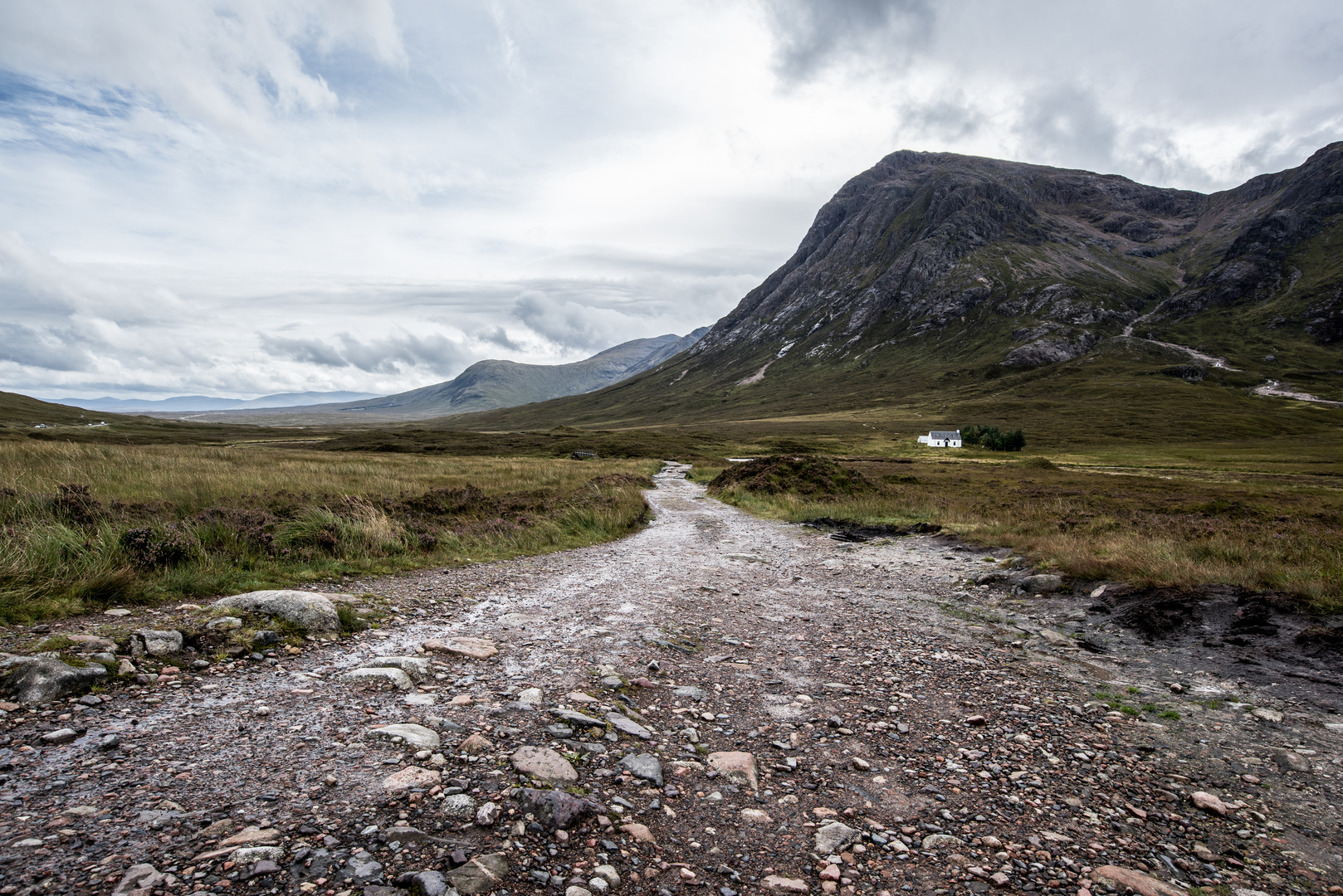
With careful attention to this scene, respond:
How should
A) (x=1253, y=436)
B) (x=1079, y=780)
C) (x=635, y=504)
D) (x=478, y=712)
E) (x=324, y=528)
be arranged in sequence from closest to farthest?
(x=1079, y=780), (x=478, y=712), (x=324, y=528), (x=635, y=504), (x=1253, y=436)

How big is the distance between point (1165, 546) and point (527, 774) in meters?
15.9

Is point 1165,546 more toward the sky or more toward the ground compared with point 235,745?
more toward the ground

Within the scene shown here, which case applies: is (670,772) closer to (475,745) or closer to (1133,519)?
(475,745)

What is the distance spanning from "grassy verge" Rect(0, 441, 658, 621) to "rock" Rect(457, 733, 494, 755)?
6.13 meters

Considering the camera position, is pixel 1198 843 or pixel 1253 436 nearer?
pixel 1198 843

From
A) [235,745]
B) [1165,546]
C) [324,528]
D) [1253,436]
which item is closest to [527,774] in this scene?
[235,745]

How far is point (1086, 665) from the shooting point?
8.37 meters

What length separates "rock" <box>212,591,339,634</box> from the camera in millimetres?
7645

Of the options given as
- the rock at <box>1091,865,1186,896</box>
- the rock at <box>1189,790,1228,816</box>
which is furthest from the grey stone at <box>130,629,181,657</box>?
the rock at <box>1189,790,1228,816</box>

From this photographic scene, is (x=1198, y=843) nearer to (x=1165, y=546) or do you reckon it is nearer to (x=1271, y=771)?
(x=1271, y=771)

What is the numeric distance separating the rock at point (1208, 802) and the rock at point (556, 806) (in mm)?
5087

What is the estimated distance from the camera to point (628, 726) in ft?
19.5

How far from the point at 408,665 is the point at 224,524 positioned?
Answer: 25.2 ft

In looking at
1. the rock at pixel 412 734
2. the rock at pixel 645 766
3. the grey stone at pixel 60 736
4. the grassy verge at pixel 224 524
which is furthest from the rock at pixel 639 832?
the grassy verge at pixel 224 524
